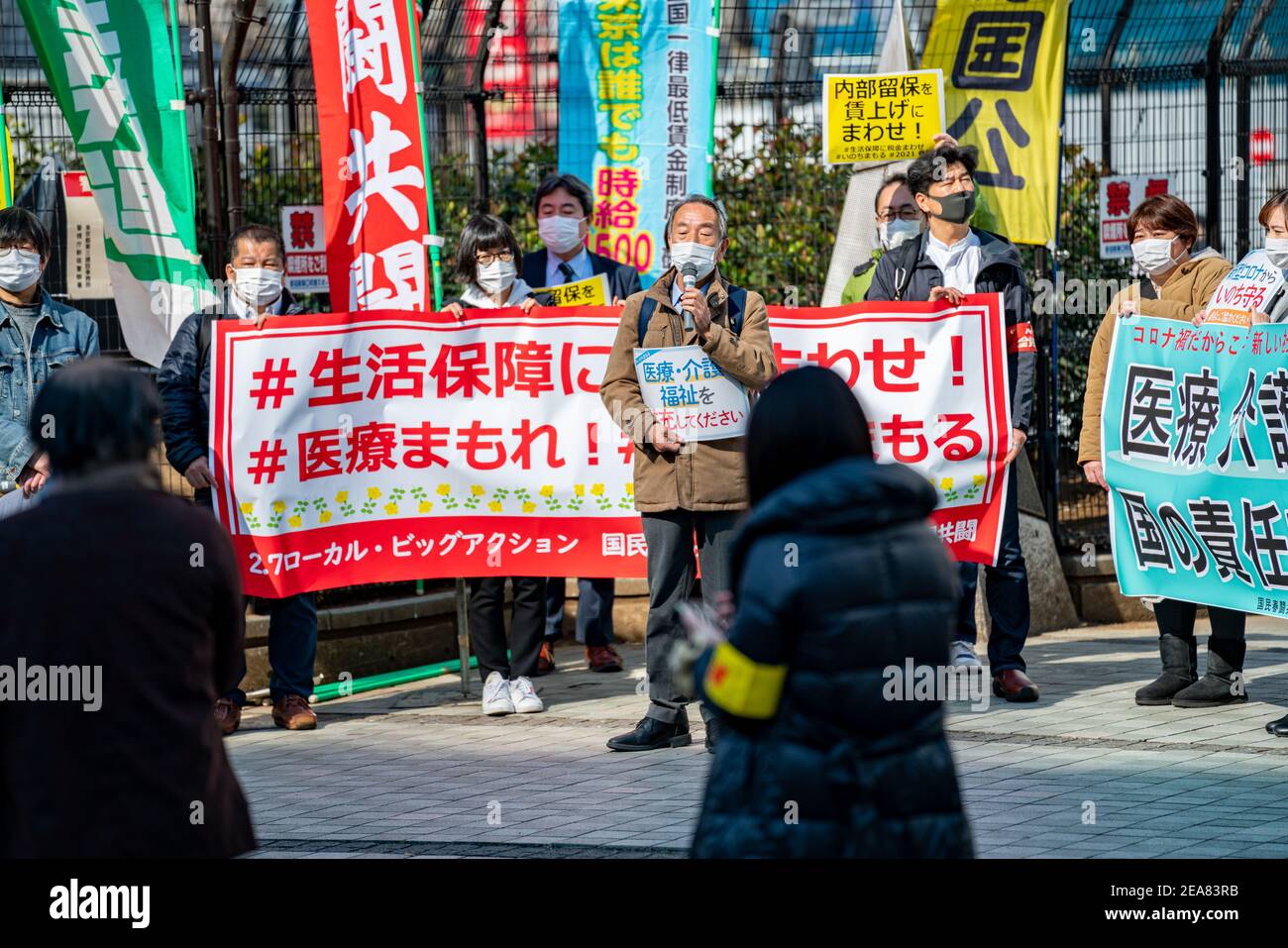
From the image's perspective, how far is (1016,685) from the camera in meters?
8.12

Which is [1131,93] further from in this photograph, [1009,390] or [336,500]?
[336,500]

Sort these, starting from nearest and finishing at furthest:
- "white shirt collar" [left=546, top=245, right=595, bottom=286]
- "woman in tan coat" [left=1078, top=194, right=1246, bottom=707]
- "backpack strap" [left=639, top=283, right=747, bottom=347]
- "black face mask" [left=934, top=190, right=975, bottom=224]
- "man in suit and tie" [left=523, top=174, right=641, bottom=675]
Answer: "backpack strap" [left=639, top=283, right=747, bottom=347], "woman in tan coat" [left=1078, top=194, right=1246, bottom=707], "black face mask" [left=934, top=190, right=975, bottom=224], "man in suit and tie" [left=523, top=174, right=641, bottom=675], "white shirt collar" [left=546, top=245, right=595, bottom=286]

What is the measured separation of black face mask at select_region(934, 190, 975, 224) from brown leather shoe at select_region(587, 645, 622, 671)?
9.86 ft

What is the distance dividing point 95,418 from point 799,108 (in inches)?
345

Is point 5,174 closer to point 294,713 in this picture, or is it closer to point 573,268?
point 573,268

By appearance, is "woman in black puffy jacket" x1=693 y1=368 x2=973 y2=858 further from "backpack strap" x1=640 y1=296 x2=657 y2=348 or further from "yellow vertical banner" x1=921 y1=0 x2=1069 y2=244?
"yellow vertical banner" x1=921 y1=0 x2=1069 y2=244

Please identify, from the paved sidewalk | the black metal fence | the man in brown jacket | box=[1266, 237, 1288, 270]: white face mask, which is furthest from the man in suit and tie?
box=[1266, 237, 1288, 270]: white face mask

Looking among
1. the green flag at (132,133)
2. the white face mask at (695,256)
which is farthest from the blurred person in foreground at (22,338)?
the white face mask at (695,256)

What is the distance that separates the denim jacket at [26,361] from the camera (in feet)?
24.3

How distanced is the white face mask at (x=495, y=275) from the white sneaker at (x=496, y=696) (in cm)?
185

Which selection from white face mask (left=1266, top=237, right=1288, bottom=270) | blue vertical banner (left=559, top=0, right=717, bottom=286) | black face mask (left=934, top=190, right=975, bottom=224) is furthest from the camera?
blue vertical banner (left=559, top=0, right=717, bottom=286)

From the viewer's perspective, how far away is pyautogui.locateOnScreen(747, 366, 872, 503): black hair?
3.32m

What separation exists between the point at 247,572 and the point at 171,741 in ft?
15.1

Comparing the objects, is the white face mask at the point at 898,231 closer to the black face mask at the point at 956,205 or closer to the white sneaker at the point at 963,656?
the black face mask at the point at 956,205
